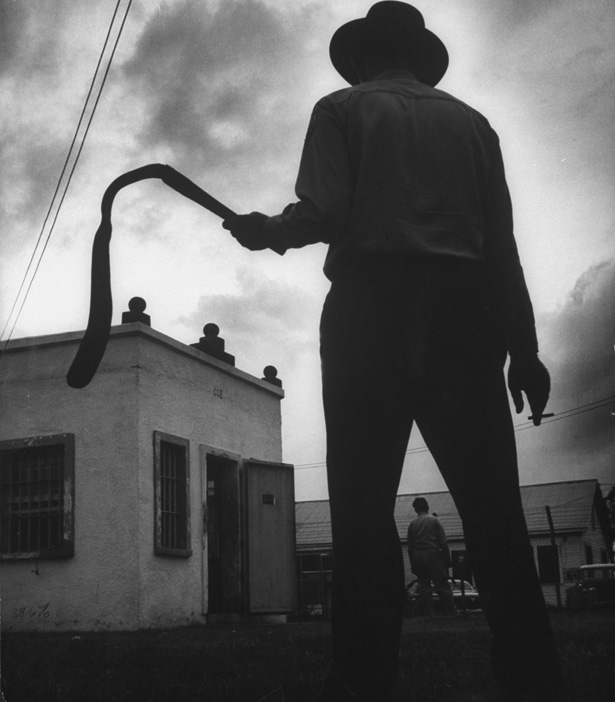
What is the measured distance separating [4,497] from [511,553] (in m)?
10.9

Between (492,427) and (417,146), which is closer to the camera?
(492,427)

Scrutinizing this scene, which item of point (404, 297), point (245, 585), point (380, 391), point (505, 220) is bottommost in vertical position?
point (245, 585)

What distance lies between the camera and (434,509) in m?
39.2

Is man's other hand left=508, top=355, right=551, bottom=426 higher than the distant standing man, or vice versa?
man's other hand left=508, top=355, right=551, bottom=426

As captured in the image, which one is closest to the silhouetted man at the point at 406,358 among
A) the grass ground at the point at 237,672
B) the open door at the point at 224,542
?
the grass ground at the point at 237,672

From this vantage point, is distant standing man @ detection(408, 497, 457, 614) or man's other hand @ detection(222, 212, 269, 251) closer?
man's other hand @ detection(222, 212, 269, 251)

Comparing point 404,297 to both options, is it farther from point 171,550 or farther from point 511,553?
point 171,550

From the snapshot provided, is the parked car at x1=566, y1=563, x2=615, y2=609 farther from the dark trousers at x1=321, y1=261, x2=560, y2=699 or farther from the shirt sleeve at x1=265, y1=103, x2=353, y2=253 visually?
the shirt sleeve at x1=265, y1=103, x2=353, y2=253

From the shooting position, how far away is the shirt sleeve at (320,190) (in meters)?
2.12

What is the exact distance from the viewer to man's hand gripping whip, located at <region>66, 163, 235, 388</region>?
226cm

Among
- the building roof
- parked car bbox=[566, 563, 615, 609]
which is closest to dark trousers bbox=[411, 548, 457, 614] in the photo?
parked car bbox=[566, 563, 615, 609]

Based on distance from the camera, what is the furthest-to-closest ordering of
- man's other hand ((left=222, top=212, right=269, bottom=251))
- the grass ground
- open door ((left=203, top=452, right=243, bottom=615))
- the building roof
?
the building roof → open door ((left=203, top=452, right=243, bottom=615)) → the grass ground → man's other hand ((left=222, top=212, right=269, bottom=251))

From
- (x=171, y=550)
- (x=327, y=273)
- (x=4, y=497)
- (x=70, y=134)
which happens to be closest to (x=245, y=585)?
(x=171, y=550)

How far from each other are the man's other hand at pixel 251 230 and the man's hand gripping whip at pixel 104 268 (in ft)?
0.24
